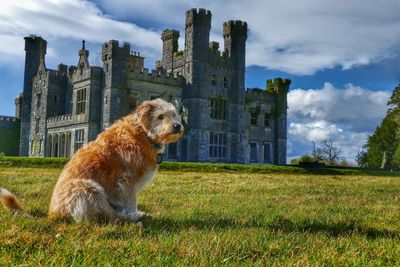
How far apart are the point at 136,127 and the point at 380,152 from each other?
44539 millimetres

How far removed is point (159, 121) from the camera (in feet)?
15.7

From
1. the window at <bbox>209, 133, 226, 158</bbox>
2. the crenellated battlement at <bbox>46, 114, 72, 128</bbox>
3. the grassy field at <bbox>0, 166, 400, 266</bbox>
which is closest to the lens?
the grassy field at <bbox>0, 166, 400, 266</bbox>

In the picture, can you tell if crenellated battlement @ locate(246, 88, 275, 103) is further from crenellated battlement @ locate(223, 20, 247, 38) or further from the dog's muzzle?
the dog's muzzle

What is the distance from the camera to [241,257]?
324 cm

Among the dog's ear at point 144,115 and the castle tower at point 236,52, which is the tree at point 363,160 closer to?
the castle tower at point 236,52

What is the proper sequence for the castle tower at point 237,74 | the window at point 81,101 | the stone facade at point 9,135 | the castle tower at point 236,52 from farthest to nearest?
the stone facade at point 9,135, the castle tower at point 236,52, the castle tower at point 237,74, the window at point 81,101

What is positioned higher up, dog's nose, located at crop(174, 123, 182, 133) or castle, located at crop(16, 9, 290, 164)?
castle, located at crop(16, 9, 290, 164)

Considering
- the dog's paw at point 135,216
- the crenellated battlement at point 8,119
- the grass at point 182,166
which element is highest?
the crenellated battlement at point 8,119

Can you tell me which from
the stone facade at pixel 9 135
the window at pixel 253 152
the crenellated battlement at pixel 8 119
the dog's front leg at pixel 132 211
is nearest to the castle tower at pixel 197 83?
the window at pixel 253 152

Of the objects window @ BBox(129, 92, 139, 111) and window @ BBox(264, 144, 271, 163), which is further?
window @ BBox(264, 144, 271, 163)

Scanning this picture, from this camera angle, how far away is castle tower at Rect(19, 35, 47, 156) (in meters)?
39.8

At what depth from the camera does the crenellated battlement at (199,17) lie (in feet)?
112

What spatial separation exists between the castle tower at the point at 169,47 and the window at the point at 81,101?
7618 millimetres

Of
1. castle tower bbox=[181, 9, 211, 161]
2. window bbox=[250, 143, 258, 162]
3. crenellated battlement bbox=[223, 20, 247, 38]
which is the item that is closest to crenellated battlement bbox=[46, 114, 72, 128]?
castle tower bbox=[181, 9, 211, 161]
